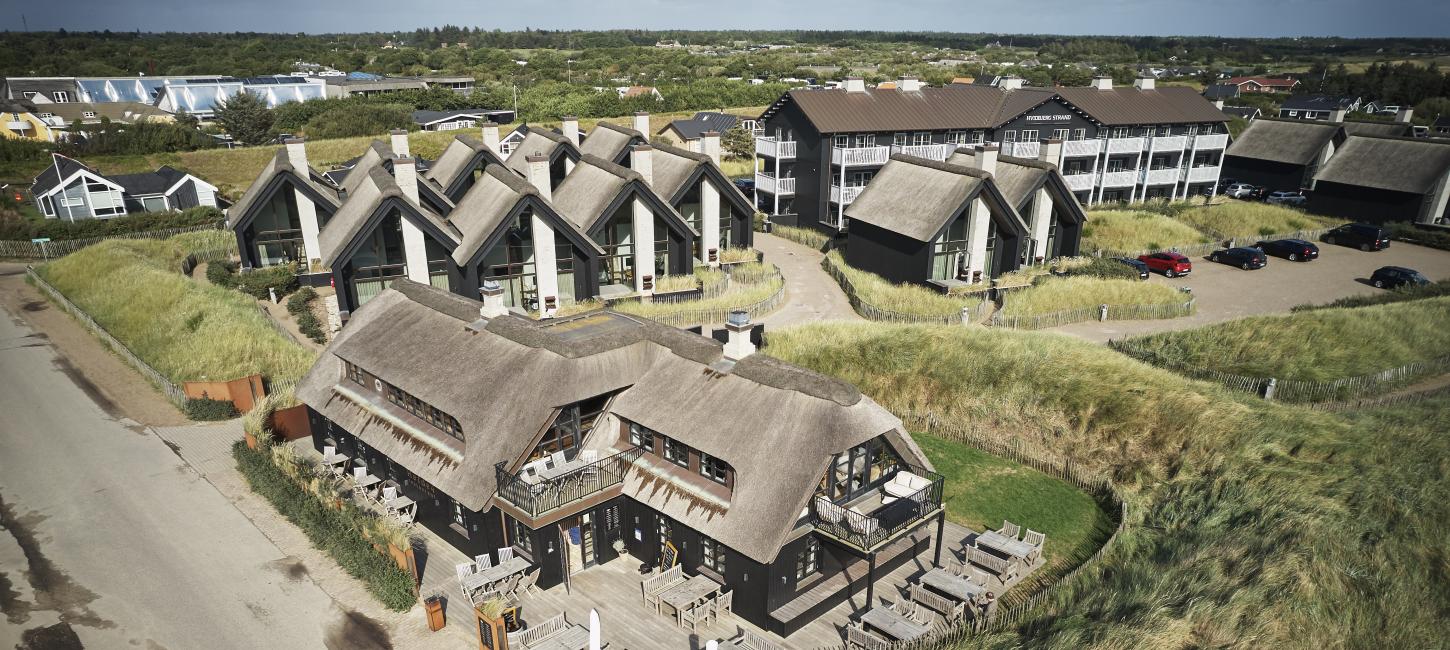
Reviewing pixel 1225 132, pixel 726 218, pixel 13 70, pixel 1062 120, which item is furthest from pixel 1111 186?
pixel 13 70

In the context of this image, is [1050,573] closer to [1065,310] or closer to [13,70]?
[1065,310]

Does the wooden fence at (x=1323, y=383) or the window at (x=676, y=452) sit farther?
the wooden fence at (x=1323, y=383)

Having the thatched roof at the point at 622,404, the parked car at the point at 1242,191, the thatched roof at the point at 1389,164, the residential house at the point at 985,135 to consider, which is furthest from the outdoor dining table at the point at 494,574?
the parked car at the point at 1242,191

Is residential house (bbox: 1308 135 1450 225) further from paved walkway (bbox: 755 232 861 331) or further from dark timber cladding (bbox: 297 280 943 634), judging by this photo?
dark timber cladding (bbox: 297 280 943 634)

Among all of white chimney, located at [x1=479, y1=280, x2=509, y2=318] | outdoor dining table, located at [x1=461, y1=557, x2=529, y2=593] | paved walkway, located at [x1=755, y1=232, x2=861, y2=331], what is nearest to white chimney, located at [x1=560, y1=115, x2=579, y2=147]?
paved walkway, located at [x1=755, y1=232, x2=861, y2=331]

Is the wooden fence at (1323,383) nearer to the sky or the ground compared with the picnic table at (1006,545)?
nearer to the sky

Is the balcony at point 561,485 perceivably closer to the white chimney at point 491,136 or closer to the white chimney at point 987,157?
the white chimney at point 987,157
